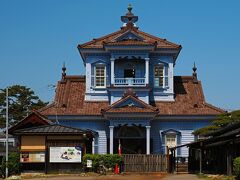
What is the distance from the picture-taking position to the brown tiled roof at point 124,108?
5194 centimetres

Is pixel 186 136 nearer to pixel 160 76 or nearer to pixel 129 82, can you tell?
pixel 160 76

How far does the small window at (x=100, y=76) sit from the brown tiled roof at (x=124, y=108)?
200 cm

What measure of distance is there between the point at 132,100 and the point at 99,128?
4587mm

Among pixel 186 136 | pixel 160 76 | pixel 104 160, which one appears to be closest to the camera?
pixel 104 160

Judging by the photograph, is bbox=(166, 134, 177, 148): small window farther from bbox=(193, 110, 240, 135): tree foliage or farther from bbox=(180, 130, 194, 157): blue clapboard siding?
bbox=(193, 110, 240, 135): tree foliage

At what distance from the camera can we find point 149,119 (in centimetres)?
4962

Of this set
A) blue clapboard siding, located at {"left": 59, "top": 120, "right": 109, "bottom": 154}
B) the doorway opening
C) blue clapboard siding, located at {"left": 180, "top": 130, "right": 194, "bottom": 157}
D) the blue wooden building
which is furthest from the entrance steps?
blue clapboard siding, located at {"left": 59, "top": 120, "right": 109, "bottom": 154}

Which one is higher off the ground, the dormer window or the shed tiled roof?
the dormer window

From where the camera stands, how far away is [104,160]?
133 feet

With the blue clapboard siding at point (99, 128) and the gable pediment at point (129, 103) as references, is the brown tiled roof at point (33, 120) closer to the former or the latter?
the blue clapboard siding at point (99, 128)

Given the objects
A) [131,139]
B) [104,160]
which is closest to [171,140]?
[131,139]

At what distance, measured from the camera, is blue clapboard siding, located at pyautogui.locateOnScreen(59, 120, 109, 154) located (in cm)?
5172

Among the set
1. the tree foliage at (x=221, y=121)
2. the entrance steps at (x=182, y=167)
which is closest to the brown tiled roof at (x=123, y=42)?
the tree foliage at (x=221, y=121)

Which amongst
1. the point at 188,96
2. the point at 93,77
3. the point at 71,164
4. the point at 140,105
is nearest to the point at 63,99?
the point at 93,77
